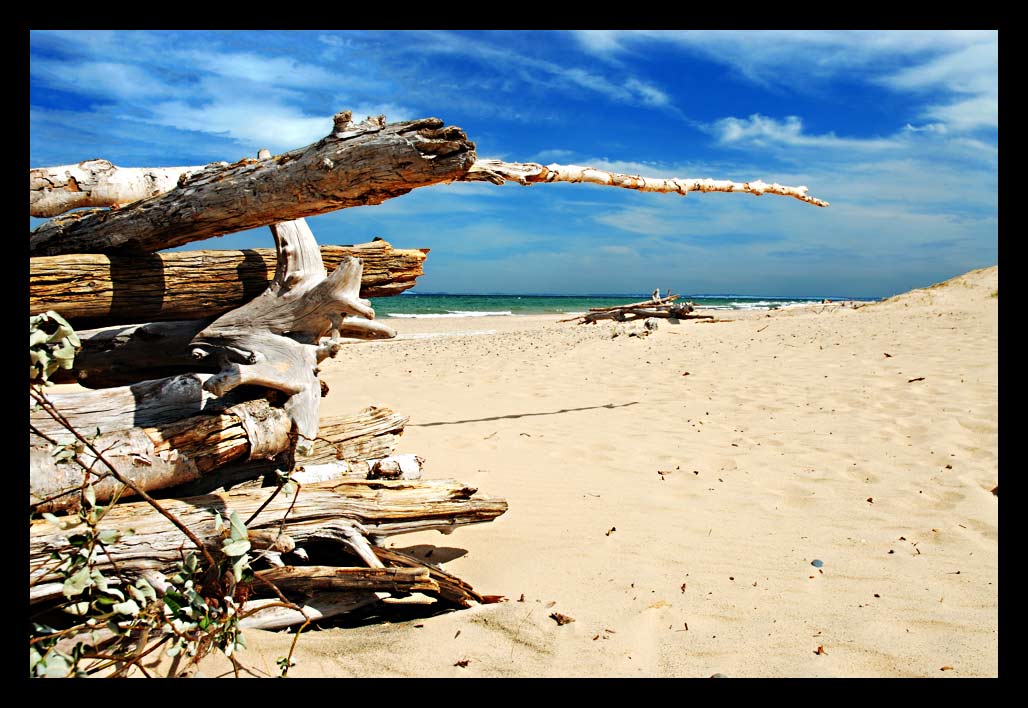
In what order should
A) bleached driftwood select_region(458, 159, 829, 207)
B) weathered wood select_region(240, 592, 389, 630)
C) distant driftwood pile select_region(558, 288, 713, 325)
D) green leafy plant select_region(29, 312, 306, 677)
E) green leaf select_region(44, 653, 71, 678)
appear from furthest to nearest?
distant driftwood pile select_region(558, 288, 713, 325) < bleached driftwood select_region(458, 159, 829, 207) < weathered wood select_region(240, 592, 389, 630) < green leafy plant select_region(29, 312, 306, 677) < green leaf select_region(44, 653, 71, 678)

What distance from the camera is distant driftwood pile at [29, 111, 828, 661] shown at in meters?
2.80

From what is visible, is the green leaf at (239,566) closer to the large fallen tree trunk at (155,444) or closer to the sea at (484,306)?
the large fallen tree trunk at (155,444)

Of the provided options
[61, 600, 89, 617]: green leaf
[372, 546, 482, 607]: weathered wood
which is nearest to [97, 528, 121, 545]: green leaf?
[61, 600, 89, 617]: green leaf

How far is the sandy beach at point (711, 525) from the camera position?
2549 mm

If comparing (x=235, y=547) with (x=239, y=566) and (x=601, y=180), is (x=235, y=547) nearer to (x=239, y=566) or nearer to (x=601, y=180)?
(x=239, y=566)

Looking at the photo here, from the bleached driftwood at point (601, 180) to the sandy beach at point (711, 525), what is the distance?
2197 millimetres

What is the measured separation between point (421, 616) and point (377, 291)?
2.43 metres

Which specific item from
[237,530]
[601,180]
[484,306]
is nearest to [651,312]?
[601,180]

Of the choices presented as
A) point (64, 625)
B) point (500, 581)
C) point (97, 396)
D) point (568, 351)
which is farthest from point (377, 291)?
point (568, 351)

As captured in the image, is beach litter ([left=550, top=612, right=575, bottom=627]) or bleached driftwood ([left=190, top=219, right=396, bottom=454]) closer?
beach litter ([left=550, top=612, right=575, bottom=627])

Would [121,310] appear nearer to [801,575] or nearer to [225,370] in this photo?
[225,370]

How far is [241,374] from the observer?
346cm

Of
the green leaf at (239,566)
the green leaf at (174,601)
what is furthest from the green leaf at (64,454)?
the green leaf at (239,566)

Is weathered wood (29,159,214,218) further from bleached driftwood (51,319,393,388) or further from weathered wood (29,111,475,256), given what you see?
bleached driftwood (51,319,393,388)
